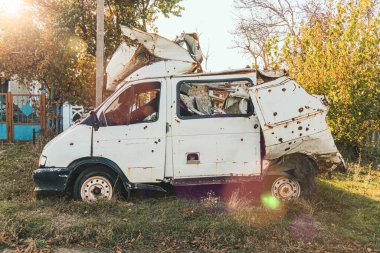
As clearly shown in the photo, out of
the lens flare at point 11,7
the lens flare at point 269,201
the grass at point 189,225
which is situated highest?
the lens flare at point 11,7

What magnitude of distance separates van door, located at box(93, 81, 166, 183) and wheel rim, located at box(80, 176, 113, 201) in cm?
38

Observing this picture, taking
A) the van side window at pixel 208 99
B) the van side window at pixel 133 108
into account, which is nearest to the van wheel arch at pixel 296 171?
the van side window at pixel 208 99

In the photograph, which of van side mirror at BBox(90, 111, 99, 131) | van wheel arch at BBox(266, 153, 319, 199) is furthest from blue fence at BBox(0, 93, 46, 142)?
van wheel arch at BBox(266, 153, 319, 199)

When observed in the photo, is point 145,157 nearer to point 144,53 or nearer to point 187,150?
point 187,150

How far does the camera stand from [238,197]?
6.65 metres

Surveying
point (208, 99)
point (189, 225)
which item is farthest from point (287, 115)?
point (189, 225)

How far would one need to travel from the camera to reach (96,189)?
6.34 m

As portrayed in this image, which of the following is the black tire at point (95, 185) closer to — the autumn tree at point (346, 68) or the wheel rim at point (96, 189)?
the wheel rim at point (96, 189)

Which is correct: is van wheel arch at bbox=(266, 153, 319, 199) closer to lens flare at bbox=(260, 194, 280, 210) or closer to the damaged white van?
the damaged white van

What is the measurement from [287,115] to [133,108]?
2.42 meters

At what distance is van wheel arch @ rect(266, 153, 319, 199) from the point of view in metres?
6.40

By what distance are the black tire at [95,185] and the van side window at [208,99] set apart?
1.52 metres

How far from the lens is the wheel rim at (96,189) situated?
249 inches

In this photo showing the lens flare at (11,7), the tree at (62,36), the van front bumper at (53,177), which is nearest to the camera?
the van front bumper at (53,177)
